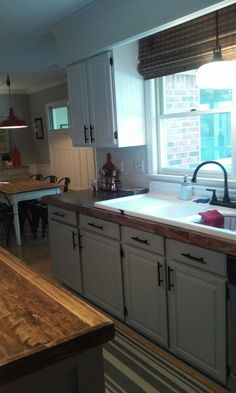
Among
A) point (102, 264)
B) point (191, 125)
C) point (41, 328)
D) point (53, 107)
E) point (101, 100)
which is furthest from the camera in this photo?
point (53, 107)

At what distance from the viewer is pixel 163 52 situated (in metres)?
2.91

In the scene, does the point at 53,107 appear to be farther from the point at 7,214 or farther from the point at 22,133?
the point at 7,214

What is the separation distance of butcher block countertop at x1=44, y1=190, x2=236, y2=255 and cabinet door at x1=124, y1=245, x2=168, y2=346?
190 mm

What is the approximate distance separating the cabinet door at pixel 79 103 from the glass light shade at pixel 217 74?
149cm

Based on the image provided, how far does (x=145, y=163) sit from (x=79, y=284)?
1.20m

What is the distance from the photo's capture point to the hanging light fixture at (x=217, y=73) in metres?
2.05

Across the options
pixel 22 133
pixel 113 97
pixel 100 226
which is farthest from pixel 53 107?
pixel 100 226

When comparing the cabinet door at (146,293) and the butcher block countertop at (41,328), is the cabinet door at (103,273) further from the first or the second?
the butcher block countertop at (41,328)

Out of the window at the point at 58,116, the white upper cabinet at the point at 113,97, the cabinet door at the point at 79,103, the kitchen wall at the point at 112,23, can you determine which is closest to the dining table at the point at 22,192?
the cabinet door at the point at 79,103

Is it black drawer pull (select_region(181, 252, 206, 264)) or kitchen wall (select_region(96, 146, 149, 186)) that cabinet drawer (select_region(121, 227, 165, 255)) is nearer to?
black drawer pull (select_region(181, 252, 206, 264))

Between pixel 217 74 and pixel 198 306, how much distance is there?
1.29 metres

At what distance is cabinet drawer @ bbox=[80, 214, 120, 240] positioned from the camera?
260 cm

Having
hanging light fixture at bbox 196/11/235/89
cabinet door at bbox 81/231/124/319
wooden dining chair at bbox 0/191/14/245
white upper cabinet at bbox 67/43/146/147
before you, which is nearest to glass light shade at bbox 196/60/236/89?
hanging light fixture at bbox 196/11/235/89

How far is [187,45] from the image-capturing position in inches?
106
